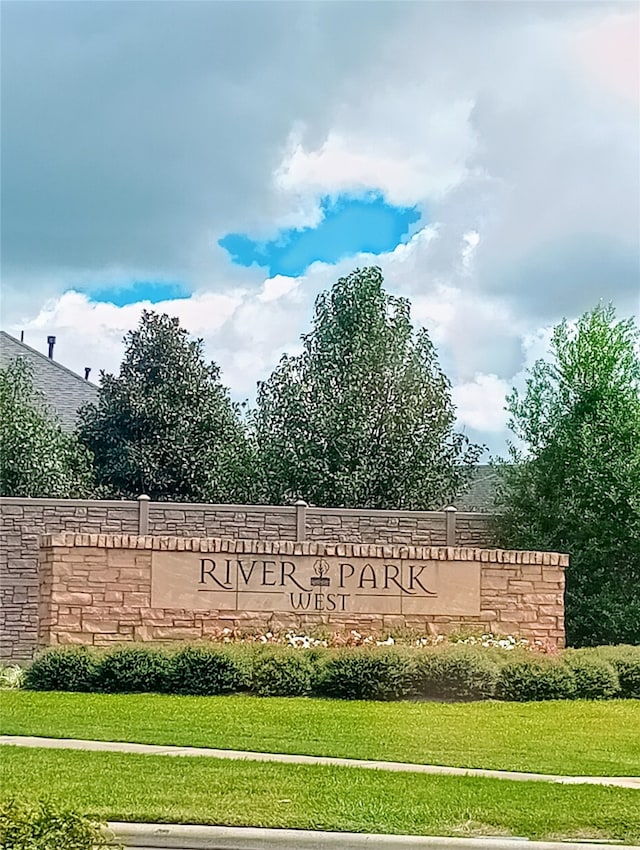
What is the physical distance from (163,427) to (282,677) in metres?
12.1

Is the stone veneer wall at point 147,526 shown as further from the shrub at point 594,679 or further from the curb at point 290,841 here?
the curb at point 290,841

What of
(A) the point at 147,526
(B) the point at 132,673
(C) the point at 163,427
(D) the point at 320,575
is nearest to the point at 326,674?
(B) the point at 132,673

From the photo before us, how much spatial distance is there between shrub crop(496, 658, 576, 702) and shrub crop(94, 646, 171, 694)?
13.6ft

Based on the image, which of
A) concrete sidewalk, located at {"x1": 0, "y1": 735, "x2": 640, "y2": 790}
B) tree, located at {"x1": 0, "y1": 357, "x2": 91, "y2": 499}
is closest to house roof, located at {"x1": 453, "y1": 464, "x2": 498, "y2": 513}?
tree, located at {"x1": 0, "y1": 357, "x2": 91, "y2": 499}

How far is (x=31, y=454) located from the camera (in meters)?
23.2

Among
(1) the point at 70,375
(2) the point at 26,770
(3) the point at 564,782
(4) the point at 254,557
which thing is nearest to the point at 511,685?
(4) the point at 254,557

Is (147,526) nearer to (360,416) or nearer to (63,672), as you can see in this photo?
(63,672)

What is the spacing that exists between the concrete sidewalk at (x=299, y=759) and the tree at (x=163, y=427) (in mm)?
14971

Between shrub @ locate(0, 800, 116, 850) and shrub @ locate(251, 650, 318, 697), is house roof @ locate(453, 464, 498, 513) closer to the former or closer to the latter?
shrub @ locate(251, 650, 318, 697)

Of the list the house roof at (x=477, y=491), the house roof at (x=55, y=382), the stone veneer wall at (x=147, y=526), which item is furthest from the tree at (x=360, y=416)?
the house roof at (x=55, y=382)

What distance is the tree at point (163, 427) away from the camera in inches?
1006

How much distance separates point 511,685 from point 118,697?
476 cm

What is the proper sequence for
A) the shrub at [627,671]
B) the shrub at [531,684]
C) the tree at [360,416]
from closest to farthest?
the shrub at [531,684] → the shrub at [627,671] → the tree at [360,416]

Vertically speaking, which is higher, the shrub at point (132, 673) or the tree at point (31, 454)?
the tree at point (31, 454)
